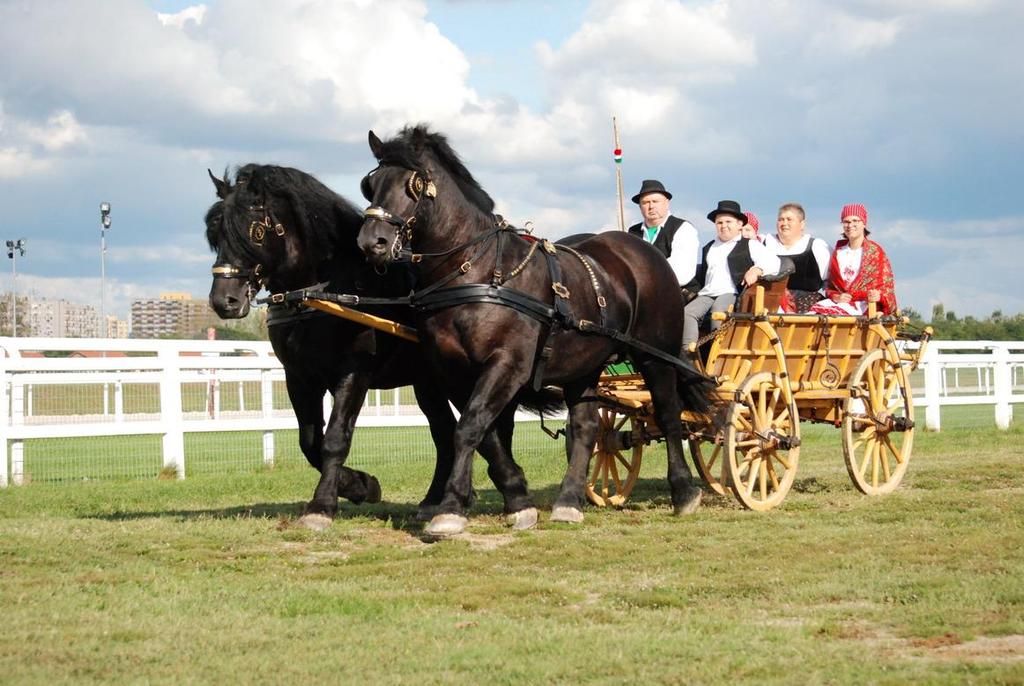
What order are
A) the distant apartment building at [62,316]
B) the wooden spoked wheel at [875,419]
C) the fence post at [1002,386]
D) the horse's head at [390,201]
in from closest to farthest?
the horse's head at [390,201]
the wooden spoked wheel at [875,419]
the fence post at [1002,386]
the distant apartment building at [62,316]

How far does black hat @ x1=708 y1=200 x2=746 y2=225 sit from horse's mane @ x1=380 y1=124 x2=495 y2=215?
8.73 feet

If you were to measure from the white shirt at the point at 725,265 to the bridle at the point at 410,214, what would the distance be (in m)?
3.10

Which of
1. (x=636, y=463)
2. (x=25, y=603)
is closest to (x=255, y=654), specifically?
(x=25, y=603)

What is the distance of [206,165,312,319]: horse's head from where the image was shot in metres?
7.98

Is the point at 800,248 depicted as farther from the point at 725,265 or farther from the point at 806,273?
the point at 725,265

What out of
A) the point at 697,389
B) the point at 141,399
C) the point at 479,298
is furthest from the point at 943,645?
the point at 141,399

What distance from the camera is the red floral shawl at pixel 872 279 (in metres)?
10.7

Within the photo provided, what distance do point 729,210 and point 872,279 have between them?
4.69 feet

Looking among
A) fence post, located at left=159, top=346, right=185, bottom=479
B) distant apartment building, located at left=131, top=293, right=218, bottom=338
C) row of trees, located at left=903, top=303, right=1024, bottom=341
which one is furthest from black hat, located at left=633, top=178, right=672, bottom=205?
distant apartment building, located at left=131, top=293, right=218, bottom=338

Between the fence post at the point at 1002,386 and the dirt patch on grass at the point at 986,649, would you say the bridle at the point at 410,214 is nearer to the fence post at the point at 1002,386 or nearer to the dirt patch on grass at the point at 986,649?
the dirt patch on grass at the point at 986,649

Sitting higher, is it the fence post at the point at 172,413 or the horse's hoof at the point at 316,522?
the fence post at the point at 172,413

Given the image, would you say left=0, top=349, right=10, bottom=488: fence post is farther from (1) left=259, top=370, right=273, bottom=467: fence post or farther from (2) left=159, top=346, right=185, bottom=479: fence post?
(1) left=259, top=370, right=273, bottom=467: fence post

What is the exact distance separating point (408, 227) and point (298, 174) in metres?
1.20

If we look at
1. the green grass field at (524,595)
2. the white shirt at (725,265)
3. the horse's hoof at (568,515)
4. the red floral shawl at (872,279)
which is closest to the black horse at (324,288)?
the horse's hoof at (568,515)
